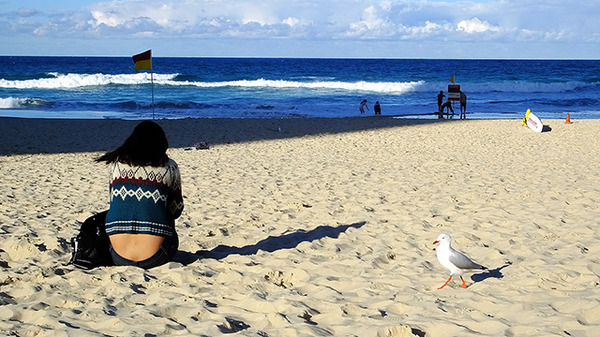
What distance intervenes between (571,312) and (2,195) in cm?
627

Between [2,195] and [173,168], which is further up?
→ [173,168]

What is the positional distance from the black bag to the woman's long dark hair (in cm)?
46

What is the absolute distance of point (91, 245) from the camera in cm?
421

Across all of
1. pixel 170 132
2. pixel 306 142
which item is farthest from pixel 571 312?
pixel 170 132

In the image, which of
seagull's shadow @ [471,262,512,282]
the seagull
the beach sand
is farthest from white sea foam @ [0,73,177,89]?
the seagull

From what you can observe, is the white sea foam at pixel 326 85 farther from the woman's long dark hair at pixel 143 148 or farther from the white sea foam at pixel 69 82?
the woman's long dark hair at pixel 143 148

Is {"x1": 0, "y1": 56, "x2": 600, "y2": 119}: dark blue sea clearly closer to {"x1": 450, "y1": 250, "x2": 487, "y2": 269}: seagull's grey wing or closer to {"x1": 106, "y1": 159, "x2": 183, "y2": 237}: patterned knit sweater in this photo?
{"x1": 106, "y1": 159, "x2": 183, "y2": 237}: patterned knit sweater

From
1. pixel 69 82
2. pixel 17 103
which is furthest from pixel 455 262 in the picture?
pixel 69 82

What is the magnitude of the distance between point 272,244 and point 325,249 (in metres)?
0.47

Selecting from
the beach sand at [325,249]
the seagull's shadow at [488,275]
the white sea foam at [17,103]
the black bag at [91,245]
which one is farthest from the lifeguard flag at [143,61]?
the white sea foam at [17,103]

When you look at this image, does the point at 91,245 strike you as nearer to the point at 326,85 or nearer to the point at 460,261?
the point at 460,261

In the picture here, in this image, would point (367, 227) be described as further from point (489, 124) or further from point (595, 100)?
point (595, 100)

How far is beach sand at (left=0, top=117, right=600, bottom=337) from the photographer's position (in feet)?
10.8

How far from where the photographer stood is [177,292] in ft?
12.5
